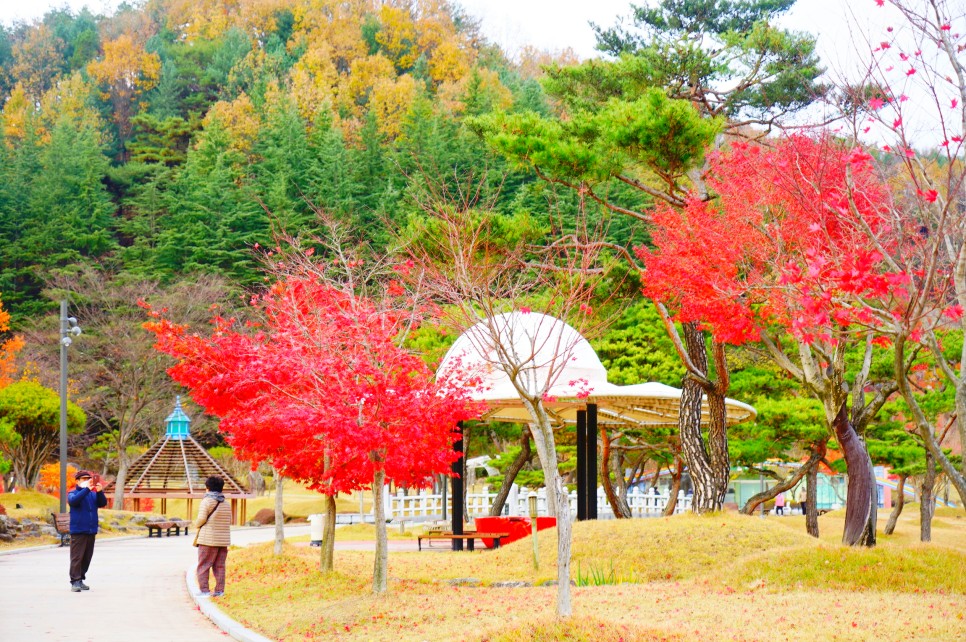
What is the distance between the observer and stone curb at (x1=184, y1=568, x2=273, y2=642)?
889 cm

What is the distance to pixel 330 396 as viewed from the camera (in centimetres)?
1162

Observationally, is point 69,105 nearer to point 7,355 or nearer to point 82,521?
point 7,355

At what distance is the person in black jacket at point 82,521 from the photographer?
1254 cm

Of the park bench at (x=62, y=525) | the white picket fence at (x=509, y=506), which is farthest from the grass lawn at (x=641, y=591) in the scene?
the white picket fence at (x=509, y=506)

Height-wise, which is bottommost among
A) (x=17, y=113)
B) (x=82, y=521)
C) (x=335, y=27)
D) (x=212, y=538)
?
(x=212, y=538)

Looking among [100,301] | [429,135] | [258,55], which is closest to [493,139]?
[100,301]

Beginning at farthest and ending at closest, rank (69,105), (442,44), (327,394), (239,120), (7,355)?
(442,44) → (69,105) → (239,120) → (7,355) → (327,394)

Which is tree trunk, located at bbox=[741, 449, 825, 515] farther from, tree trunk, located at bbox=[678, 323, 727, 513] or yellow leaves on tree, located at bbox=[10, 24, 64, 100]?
yellow leaves on tree, located at bbox=[10, 24, 64, 100]

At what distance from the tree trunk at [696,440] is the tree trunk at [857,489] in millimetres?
3293

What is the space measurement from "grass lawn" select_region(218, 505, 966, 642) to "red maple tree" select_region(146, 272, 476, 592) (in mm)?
1332

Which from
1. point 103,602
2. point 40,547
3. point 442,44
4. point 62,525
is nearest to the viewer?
point 103,602

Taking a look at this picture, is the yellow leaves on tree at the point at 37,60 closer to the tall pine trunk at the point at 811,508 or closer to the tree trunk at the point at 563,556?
the tall pine trunk at the point at 811,508

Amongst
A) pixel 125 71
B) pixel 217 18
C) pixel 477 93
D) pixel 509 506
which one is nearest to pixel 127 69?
pixel 125 71

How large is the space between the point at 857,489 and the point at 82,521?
10327 mm
